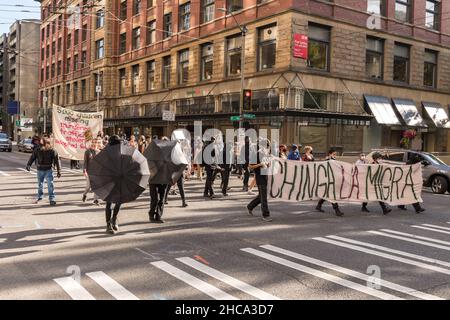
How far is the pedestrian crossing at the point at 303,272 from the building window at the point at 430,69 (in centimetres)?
2882

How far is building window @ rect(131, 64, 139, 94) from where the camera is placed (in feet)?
145

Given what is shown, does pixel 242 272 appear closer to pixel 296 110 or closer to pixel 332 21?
pixel 296 110

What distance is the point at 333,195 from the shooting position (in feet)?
38.1

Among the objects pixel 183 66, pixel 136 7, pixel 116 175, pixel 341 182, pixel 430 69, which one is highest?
pixel 136 7

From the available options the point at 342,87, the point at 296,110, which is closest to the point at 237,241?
the point at 296,110

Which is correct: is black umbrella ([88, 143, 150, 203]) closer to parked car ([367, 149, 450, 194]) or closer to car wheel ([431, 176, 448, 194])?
parked car ([367, 149, 450, 194])

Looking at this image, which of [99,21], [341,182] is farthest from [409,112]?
[99,21]

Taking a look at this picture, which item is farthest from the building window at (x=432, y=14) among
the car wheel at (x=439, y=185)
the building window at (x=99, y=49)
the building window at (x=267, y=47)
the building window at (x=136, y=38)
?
the building window at (x=99, y=49)

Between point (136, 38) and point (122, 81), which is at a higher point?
point (136, 38)

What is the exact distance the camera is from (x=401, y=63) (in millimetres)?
32438

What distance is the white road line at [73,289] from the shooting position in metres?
4.98

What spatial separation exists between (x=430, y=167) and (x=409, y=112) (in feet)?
47.9

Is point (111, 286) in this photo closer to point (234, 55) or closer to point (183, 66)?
point (234, 55)

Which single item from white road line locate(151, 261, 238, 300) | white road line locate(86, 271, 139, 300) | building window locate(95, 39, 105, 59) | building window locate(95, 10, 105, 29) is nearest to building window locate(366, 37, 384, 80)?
white road line locate(151, 261, 238, 300)
